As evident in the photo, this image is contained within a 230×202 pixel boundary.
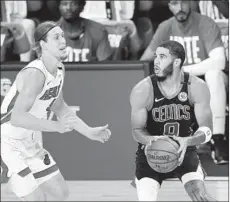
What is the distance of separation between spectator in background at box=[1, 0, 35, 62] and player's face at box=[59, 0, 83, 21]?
0.63 meters

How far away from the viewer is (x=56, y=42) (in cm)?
383

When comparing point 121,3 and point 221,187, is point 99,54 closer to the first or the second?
point 121,3

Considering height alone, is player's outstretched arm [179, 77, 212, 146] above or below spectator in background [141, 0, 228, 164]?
above

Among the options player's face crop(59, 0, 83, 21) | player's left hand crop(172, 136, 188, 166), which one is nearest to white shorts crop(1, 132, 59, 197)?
player's left hand crop(172, 136, 188, 166)

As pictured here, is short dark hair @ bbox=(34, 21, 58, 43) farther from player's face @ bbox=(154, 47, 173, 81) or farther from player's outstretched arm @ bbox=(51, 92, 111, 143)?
player's face @ bbox=(154, 47, 173, 81)

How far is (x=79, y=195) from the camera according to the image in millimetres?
6086

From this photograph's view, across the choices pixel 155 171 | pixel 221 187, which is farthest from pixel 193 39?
pixel 155 171

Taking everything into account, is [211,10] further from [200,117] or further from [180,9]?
[200,117]

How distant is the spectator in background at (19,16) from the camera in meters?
6.28

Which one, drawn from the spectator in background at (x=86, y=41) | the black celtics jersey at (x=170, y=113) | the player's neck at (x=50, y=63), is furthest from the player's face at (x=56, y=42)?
the spectator in background at (x=86, y=41)

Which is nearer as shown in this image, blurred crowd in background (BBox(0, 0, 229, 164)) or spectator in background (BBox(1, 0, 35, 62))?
blurred crowd in background (BBox(0, 0, 229, 164))

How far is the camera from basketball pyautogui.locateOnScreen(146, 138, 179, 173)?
376 centimetres

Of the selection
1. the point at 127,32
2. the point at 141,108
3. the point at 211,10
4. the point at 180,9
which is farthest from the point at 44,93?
the point at 211,10

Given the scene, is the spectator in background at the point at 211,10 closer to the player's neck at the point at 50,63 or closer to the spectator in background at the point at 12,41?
the spectator in background at the point at 12,41
